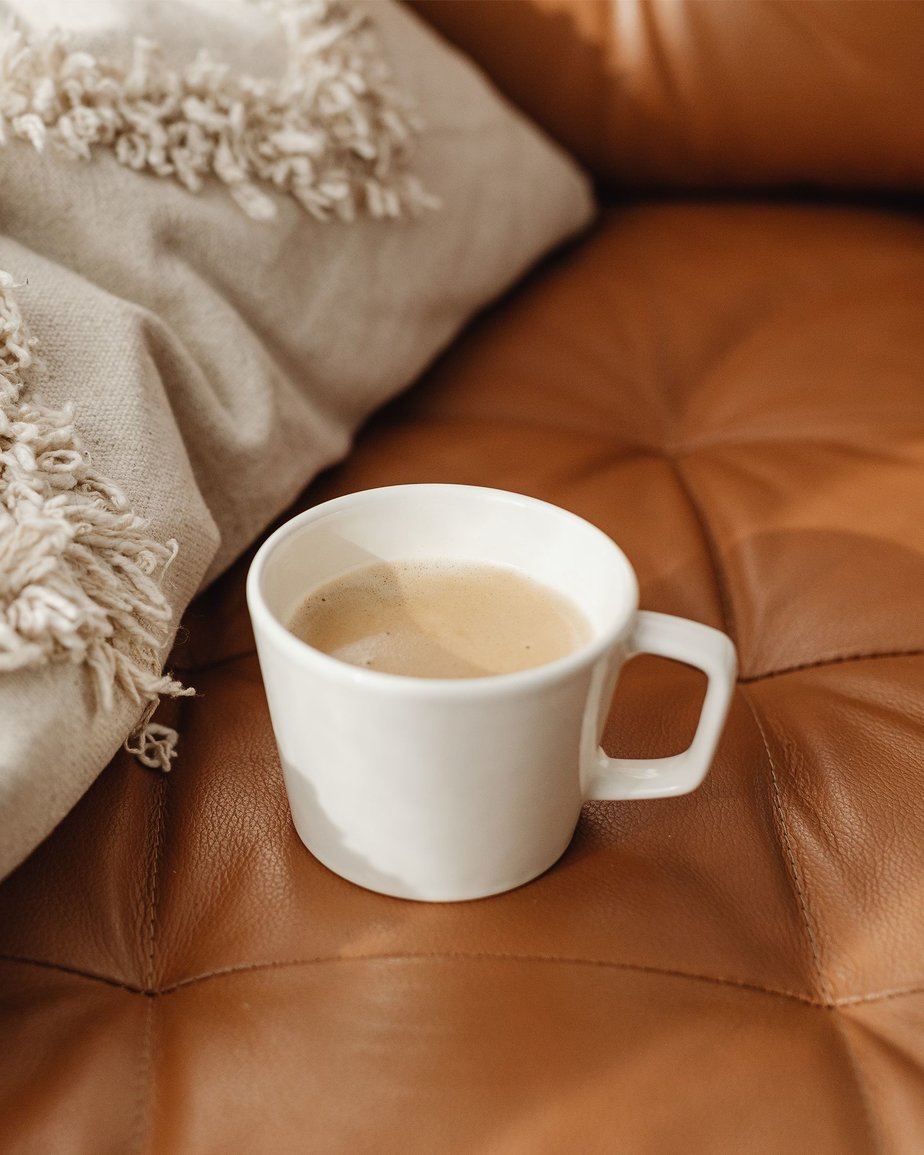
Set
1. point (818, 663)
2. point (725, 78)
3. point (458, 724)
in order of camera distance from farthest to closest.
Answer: point (725, 78) < point (818, 663) < point (458, 724)

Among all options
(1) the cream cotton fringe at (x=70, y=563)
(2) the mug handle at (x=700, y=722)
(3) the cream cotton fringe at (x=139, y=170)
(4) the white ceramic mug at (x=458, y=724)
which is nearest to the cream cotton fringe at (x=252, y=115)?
(3) the cream cotton fringe at (x=139, y=170)

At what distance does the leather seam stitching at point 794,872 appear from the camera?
403 mm

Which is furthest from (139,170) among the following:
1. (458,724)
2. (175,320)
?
(458,724)

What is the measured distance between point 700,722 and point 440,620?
0.38 feet

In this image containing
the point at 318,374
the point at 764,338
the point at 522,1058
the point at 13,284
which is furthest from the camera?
the point at 764,338

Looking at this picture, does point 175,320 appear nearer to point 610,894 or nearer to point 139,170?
point 139,170

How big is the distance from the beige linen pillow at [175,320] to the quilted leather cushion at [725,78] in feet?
0.26

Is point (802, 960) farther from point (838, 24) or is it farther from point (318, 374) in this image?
point (838, 24)

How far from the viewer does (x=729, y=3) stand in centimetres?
88

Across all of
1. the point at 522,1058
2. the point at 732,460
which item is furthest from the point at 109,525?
the point at 732,460

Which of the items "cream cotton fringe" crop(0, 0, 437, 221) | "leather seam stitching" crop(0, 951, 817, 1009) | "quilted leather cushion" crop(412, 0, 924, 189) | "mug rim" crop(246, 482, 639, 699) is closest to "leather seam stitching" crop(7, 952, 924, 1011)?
"leather seam stitching" crop(0, 951, 817, 1009)

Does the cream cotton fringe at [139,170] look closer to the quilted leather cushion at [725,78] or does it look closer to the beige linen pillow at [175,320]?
the beige linen pillow at [175,320]

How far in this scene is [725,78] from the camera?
35.5 inches

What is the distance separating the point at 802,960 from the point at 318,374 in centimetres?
45
